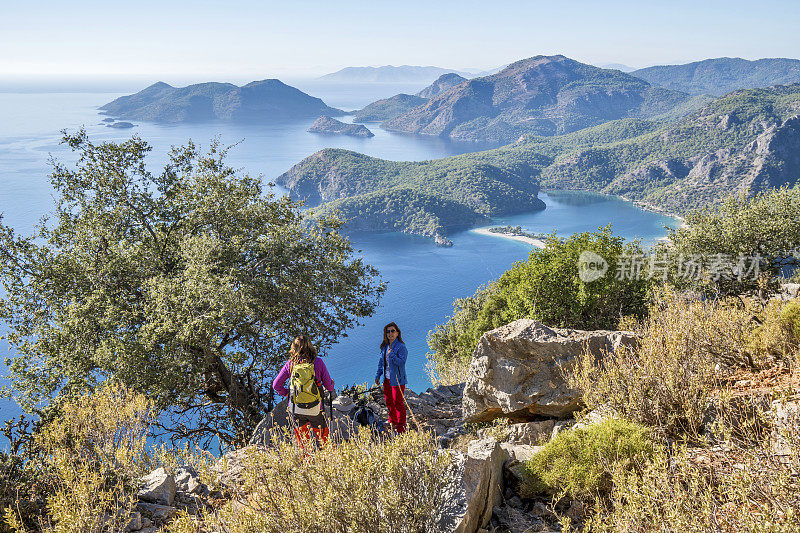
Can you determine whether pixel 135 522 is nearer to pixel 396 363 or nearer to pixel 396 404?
pixel 396 363

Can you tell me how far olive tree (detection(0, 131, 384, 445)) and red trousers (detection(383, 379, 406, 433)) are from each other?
3094 mm

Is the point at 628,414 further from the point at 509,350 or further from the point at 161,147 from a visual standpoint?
the point at 161,147

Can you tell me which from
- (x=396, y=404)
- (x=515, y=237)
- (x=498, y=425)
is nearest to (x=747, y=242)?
(x=498, y=425)

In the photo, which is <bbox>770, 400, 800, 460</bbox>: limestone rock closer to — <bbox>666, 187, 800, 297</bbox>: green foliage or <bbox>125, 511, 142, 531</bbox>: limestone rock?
<bbox>125, 511, 142, 531</bbox>: limestone rock

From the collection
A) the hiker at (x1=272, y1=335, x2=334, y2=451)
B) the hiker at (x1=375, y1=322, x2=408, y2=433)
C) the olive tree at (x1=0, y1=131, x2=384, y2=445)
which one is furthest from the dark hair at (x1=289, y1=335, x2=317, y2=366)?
the olive tree at (x1=0, y1=131, x2=384, y2=445)

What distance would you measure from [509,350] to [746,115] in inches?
7657

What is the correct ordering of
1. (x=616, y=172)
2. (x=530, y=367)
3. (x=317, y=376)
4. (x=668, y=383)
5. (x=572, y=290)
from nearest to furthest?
(x=668, y=383)
(x=317, y=376)
(x=530, y=367)
(x=572, y=290)
(x=616, y=172)

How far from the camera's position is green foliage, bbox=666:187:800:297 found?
17.2 meters

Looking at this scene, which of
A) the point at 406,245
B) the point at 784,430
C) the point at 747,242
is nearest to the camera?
the point at 784,430

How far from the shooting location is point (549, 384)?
6.86 metres

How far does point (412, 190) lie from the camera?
133 metres

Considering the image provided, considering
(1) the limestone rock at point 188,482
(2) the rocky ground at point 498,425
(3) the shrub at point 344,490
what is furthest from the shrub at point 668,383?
(1) the limestone rock at point 188,482

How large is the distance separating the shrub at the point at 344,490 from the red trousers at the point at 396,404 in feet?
12.0

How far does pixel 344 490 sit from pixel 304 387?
276cm
